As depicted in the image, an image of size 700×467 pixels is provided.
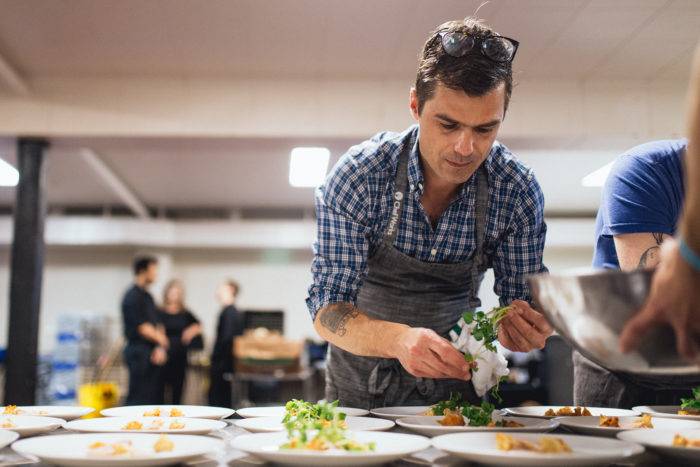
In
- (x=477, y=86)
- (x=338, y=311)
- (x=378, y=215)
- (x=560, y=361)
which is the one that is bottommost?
(x=560, y=361)

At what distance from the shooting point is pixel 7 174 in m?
8.09

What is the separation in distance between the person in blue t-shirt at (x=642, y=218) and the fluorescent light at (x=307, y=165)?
4.95 meters

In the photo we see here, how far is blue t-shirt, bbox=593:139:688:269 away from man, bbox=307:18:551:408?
21 centimetres

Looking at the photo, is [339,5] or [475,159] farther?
[339,5]

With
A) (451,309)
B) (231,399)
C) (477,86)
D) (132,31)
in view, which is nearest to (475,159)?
(477,86)

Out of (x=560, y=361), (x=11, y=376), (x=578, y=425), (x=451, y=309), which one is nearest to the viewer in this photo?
(x=578, y=425)

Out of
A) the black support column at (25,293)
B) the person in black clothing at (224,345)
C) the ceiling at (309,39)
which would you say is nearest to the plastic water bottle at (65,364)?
the person in black clothing at (224,345)

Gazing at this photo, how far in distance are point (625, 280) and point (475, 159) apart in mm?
812

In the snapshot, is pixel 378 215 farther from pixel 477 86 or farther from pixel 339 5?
pixel 339 5

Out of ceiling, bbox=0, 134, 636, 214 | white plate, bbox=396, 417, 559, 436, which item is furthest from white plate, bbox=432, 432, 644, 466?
ceiling, bbox=0, 134, 636, 214

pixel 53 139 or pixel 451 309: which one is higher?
pixel 53 139

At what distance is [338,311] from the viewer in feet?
5.42

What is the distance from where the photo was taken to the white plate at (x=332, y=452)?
91 cm

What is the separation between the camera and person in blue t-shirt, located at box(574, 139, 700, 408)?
1.63 m
